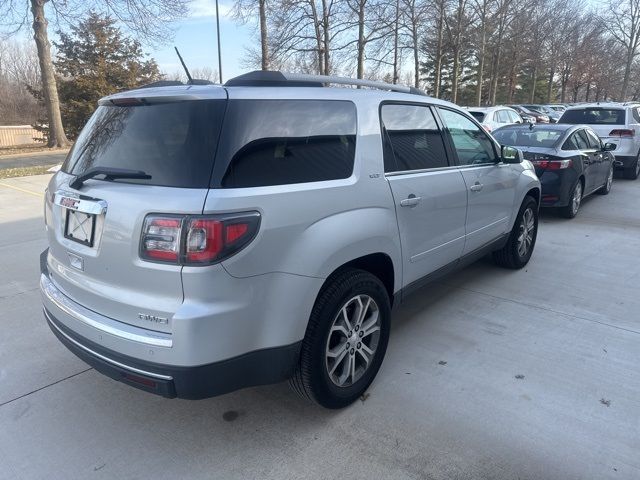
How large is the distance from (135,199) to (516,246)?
4.16 m

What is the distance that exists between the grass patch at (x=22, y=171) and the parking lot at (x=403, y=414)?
923cm

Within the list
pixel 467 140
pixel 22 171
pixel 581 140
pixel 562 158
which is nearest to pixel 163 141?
pixel 467 140

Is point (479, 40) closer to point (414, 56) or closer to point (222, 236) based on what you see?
point (414, 56)

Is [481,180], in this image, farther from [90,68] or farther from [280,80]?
[90,68]

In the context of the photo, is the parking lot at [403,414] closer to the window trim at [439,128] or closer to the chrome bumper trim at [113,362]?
the chrome bumper trim at [113,362]

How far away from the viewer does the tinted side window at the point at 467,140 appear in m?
3.92

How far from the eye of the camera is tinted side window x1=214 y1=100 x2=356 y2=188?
87.0 inches

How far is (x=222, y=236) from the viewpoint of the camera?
208 cm

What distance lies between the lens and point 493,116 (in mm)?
13281

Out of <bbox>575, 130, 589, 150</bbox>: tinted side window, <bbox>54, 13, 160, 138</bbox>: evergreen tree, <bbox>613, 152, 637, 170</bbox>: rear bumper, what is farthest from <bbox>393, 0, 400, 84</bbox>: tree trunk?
<bbox>575, 130, 589, 150</bbox>: tinted side window

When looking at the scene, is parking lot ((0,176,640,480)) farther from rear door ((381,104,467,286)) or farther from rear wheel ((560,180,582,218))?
rear wheel ((560,180,582,218))

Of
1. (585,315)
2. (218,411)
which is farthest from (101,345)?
(585,315)

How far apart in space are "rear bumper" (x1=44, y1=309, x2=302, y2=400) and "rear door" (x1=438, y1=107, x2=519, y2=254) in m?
2.26

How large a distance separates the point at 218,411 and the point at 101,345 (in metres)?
0.85
